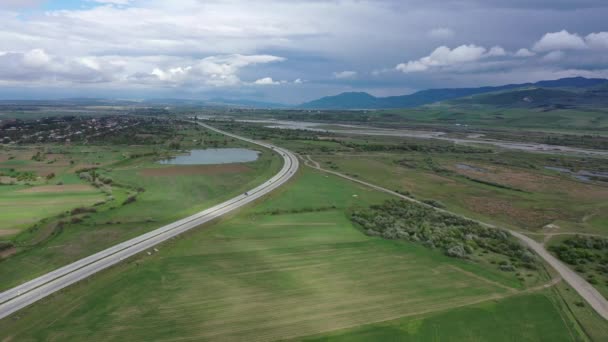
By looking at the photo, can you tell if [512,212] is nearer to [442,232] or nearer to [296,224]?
[442,232]

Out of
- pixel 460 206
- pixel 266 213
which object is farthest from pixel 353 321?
pixel 460 206

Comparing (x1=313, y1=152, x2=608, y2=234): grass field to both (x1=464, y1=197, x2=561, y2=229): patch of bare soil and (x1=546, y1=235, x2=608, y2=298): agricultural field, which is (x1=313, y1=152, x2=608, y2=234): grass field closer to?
(x1=464, y1=197, x2=561, y2=229): patch of bare soil

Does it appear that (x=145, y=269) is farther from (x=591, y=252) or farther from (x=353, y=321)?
(x=591, y=252)

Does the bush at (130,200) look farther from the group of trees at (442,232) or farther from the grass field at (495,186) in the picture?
the grass field at (495,186)

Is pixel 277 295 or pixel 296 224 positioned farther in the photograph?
pixel 296 224

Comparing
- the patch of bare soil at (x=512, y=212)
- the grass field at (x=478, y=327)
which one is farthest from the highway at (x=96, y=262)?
the patch of bare soil at (x=512, y=212)

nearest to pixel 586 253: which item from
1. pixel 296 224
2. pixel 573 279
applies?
pixel 573 279

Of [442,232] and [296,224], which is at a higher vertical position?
[296,224]
